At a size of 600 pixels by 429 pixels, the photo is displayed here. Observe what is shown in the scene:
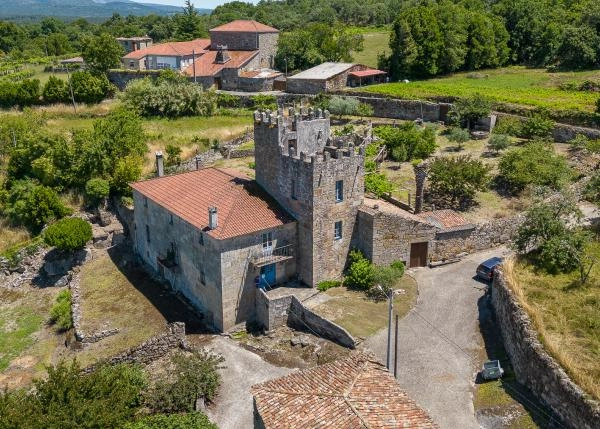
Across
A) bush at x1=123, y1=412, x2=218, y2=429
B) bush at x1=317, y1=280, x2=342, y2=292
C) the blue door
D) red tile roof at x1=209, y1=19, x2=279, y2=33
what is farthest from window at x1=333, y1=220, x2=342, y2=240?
red tile roof at x1=209, y1=19, x2=279, y2=33

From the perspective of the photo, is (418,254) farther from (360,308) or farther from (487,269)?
(360,308)

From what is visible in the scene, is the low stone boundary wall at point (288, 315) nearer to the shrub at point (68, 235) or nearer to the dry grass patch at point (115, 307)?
the dry grass patch at point (115, 307)

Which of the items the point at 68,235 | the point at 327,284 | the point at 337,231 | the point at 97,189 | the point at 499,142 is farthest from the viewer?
the point at 499,142

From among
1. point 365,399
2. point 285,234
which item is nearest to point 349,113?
point 285,234

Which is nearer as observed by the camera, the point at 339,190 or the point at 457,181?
the point at 339,190

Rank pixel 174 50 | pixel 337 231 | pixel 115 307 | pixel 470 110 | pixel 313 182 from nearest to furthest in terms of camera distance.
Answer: pixel 313 182, pixel 337 231, pixel 115 307, pixel 470 110, pixel 174 50

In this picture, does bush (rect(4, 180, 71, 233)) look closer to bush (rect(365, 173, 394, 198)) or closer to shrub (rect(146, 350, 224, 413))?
shrub (rect(146, 350, 224, 413))

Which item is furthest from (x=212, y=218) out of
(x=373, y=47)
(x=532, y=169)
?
(x=373, y=47)
